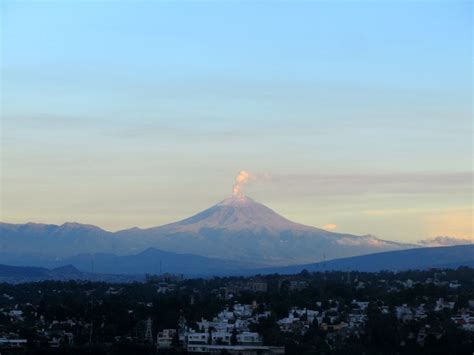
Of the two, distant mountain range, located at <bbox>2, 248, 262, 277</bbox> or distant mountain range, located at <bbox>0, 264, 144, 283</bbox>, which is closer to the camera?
distant mountain range, located at <bbox>0, 264, 144, 283</bbox>

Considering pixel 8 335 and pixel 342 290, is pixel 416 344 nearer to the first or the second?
pixel 8 335

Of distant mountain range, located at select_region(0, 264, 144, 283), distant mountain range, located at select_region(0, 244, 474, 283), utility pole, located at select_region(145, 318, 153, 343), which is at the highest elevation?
distant mountain range, located at select_region(0, 244, 474, 283)

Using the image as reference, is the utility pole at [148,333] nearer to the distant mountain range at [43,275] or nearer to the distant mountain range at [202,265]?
the distant mountain range at [202,265]

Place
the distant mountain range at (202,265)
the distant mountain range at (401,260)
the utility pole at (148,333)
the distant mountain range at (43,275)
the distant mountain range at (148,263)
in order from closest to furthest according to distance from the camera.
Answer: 1. the utility pole at (148,333)
2. the distant mountain range at (43,275)
3. the distant mountain range at (202,265)
4. the distant mountain range at (401,260)
5. the distant mountain range at (148,263)

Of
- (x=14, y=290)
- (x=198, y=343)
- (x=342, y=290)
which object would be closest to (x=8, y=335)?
(x=198, y=343)

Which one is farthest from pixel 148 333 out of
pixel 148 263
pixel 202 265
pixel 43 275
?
pixel 148 263

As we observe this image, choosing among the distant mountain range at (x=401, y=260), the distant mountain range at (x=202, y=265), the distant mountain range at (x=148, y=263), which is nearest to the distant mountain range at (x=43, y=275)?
the distant mountain range at (x=202, y=265)

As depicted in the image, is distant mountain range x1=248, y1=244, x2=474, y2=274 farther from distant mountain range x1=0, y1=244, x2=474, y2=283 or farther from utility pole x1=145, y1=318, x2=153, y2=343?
utility pole x1=145, y1=318, x2=153, y2=343

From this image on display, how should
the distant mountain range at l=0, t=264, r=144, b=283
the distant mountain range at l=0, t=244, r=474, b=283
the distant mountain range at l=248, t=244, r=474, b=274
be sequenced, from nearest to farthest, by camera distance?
the distant mountain range at l=0, t=264, r=144, b=283 → the distant mountain range at l=0, t=244, r=474, b=283 → the distant mountain range at l=248, t=244, r=474, b=274

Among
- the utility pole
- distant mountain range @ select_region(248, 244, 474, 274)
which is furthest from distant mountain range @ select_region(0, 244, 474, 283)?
the utility pole
